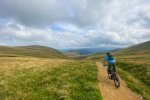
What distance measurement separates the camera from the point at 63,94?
1352 cm

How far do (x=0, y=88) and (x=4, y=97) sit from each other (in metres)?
3.01

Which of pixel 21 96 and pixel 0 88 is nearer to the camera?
pixel 21 96

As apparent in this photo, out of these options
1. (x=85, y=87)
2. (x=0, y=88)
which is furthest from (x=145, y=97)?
(x=0, y=88)

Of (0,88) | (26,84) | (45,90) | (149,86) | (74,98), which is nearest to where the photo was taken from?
(74,98)

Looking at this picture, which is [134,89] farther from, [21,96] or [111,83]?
[21,96]

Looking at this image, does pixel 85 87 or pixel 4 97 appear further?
pixel 85 87

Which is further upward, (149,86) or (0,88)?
(0,88)

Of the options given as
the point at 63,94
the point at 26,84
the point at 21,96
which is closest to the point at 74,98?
the point at 63,94

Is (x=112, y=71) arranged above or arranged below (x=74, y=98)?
above

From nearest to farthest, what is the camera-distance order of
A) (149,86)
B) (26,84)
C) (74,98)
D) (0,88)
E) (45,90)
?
(74,98) < (45,90) < (0,88) < (26,84) < (149,86)

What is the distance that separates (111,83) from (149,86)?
235 inches

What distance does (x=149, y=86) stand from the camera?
21328 mm

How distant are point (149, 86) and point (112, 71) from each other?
6369mm

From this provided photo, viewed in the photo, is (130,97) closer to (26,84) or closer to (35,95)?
(35,95)
